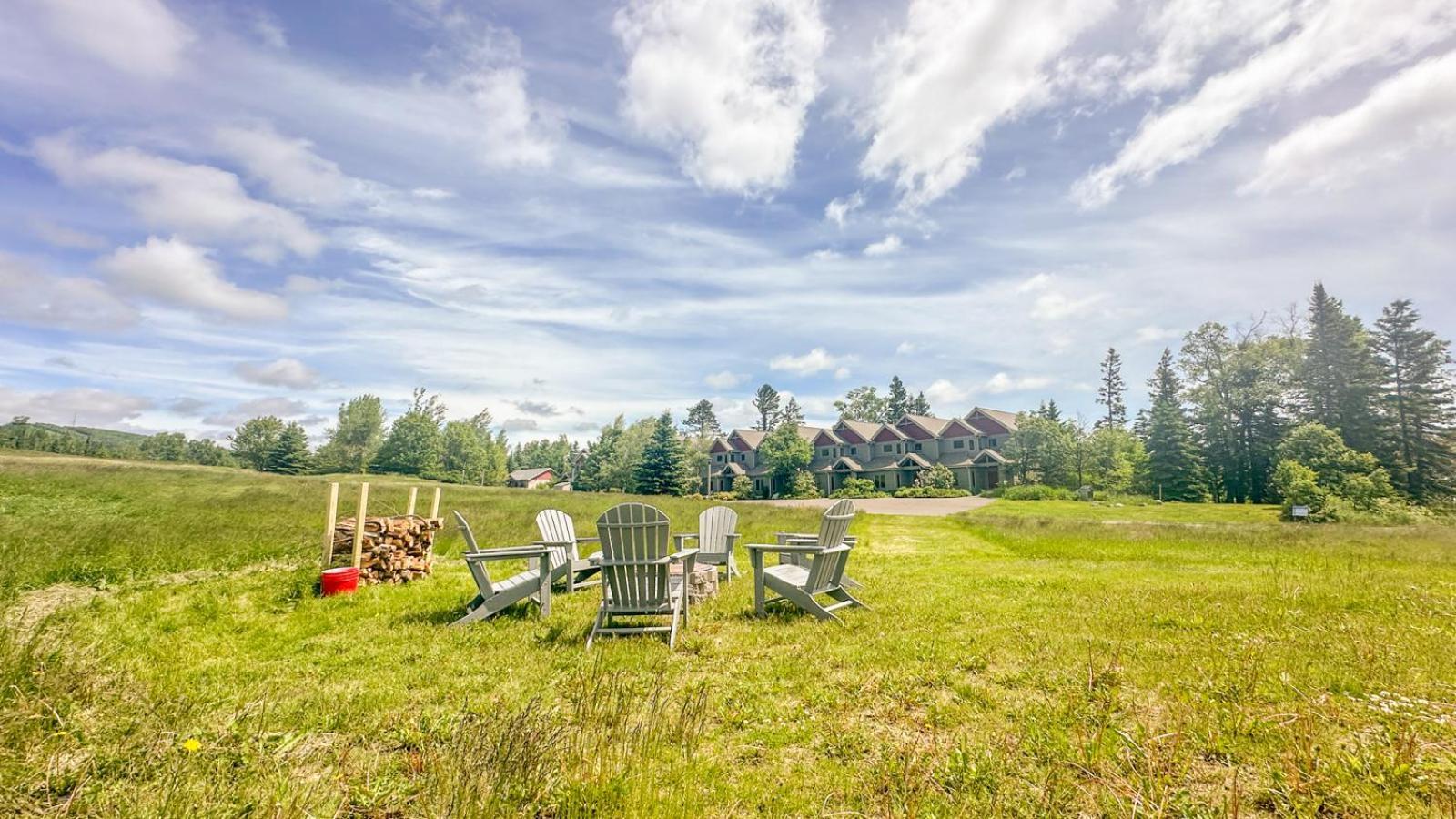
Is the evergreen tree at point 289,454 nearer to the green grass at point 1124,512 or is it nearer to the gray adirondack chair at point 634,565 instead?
the green grass at point 1124,512

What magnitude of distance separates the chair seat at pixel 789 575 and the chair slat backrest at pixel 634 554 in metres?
1.38

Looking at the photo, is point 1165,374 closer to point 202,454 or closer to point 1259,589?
point 1259,589

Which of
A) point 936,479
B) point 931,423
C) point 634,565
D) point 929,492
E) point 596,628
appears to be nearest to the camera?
point 596,628

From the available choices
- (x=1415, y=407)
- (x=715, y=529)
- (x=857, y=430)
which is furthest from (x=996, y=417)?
(x=715, y=529)

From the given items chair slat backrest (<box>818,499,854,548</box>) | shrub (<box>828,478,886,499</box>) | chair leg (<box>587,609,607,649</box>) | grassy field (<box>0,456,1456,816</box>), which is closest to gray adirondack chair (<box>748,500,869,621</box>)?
chair slat backrest (<box>818,499,854,548</box>)

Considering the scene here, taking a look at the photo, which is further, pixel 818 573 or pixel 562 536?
pixel 562 536

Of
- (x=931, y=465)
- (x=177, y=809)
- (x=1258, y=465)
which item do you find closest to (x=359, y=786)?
(x=177, y=809)

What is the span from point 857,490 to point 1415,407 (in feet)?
107

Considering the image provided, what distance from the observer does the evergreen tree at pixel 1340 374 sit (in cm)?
3325

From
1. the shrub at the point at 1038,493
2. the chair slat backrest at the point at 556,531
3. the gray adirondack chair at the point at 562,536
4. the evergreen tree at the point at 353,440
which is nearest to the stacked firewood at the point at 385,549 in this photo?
the gray adirondack chair at the point at 562,536

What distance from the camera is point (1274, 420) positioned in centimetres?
3566

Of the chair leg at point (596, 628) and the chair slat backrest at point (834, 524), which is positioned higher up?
the chair slat backrest at point (834, 524)

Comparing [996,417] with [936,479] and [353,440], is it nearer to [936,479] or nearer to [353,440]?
[936,479]

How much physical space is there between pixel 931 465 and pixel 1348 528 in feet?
83.4
